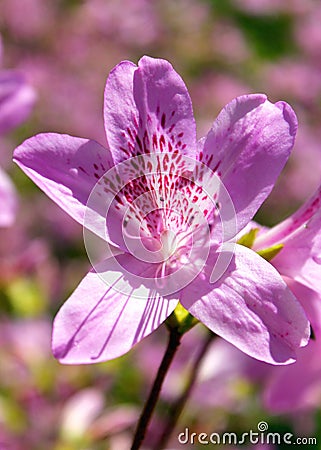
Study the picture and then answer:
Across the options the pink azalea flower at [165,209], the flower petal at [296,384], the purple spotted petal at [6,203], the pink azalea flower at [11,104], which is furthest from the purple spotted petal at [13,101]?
the flower petal at [296,384]

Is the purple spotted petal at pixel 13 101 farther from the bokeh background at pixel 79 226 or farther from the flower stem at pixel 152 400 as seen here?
the flower stem at pixel 152 400

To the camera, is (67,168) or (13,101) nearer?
(67,168)

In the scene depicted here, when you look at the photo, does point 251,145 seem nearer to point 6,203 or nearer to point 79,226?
point 6,203

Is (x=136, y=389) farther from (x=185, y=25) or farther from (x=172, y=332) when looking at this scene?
(x=185, y=25)

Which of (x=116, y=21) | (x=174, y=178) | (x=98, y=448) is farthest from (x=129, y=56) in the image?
(x=174, y=178)

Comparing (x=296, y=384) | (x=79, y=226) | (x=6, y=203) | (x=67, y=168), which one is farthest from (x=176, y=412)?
→ (x=79, y=226)

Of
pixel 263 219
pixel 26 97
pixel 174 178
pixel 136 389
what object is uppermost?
pixel 174 178
